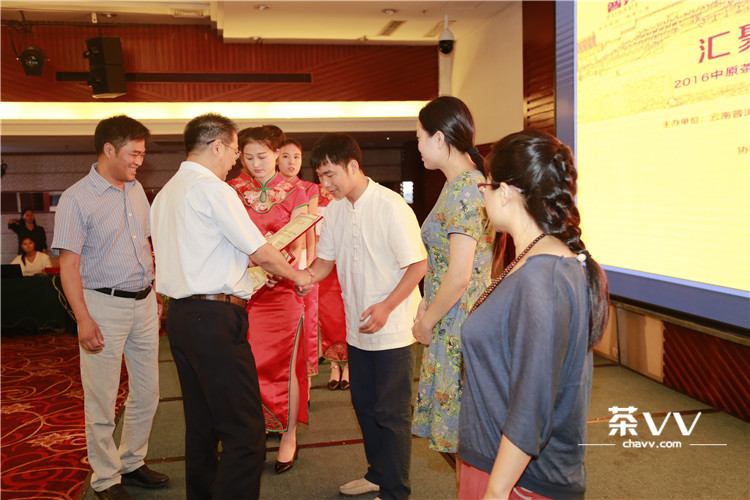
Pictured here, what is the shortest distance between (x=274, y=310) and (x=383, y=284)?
0.84 metres

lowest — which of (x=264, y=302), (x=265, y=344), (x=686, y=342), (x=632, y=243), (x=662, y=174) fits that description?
(x=686, y=342)

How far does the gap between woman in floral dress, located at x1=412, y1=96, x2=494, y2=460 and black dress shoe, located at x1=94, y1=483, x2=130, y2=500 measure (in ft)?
4.69

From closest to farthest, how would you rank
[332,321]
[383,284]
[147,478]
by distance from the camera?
[383,284], [147,478], [332,321]

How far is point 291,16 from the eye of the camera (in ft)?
19.5

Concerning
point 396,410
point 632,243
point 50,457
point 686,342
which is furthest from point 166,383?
point 686,342

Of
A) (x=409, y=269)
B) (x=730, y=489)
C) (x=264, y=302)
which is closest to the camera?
(x=409, y=269)

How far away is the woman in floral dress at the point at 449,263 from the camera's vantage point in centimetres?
176

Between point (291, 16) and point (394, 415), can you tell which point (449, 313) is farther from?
point (291, 16)

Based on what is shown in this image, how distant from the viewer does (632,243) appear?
3285 mm

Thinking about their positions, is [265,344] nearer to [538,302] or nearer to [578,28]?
[538,302]

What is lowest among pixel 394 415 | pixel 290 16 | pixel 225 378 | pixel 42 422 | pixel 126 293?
pixel 42 422

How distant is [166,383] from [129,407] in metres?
1.75

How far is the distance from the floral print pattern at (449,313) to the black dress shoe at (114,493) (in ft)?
4.66

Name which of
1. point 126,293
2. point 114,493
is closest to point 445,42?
point 126,293
